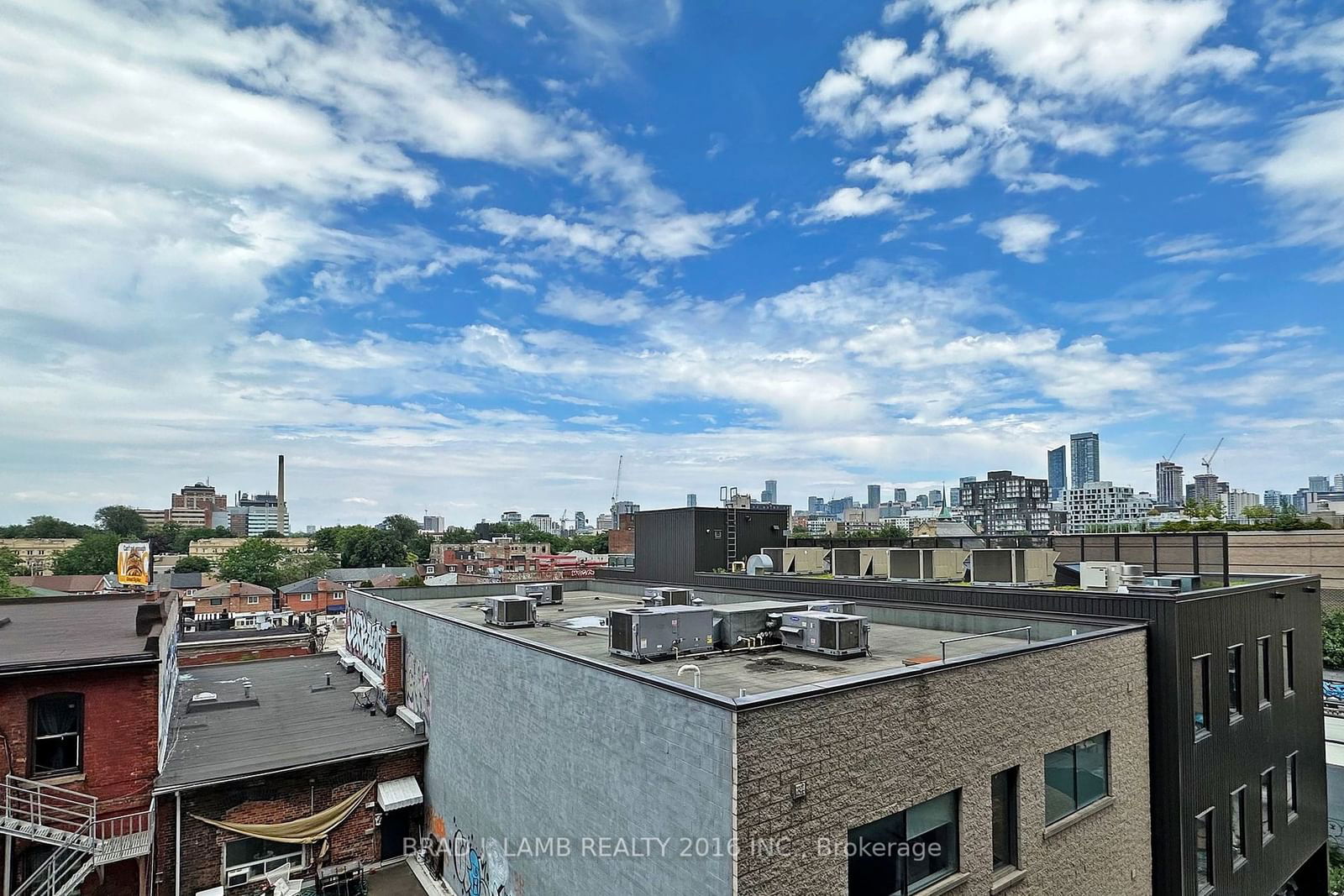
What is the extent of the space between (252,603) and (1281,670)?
100963 mm

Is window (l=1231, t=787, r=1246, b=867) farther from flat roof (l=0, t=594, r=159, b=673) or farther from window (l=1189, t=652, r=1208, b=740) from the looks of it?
flat roof (l=0, t=594, r=159, b=673)

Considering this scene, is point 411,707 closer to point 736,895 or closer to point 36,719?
point 36,719

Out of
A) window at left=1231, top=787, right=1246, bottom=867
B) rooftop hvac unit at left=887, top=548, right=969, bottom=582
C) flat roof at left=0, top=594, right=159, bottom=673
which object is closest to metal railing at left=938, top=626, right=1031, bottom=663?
rooftop hvac unit at left=887, top=548, right=969, bottom=582

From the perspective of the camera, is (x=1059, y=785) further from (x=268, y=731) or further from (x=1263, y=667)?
(x=268, y=731)

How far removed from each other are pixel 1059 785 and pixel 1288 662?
1144 centimetres

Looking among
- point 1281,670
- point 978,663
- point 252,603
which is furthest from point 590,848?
point 252,603

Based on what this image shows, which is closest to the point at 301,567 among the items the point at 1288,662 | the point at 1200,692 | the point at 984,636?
the point at 984,636

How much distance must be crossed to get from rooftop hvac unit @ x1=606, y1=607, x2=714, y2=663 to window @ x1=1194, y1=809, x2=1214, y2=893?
37.4 ft

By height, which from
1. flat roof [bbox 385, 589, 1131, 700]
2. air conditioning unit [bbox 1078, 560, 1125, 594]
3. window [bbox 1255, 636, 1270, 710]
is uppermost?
air conditioning unit [bbox 1078, 560, 1125, 594]

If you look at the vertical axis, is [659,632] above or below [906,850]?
above

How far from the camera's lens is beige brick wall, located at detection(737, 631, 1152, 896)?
26.1ft

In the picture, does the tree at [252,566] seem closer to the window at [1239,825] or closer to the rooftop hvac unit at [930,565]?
the rooftop hvac unit at [930,565]

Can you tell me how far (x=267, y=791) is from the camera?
53.7ft

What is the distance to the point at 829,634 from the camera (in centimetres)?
1256
